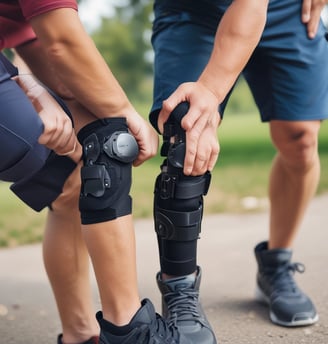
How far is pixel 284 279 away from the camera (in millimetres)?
3117

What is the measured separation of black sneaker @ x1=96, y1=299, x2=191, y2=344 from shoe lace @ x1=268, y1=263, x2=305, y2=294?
965 millimetres

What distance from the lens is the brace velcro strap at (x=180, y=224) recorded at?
2373mm

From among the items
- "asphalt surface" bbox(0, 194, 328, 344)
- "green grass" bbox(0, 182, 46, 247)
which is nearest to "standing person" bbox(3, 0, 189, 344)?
"asphalt surface" bbox(0, 194, 328, 344)

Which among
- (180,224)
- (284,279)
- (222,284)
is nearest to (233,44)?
(180,224)

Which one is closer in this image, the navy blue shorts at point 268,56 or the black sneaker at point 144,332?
the black sneaker at point 144,332

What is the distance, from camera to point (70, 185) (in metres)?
2.46

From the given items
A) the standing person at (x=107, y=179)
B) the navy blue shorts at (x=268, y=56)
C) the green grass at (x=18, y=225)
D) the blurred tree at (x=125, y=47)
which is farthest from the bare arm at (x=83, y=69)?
the blurred tree at (x=125, y=47)

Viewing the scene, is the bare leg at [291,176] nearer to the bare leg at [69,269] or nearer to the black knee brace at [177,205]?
the black knee brace at [177,205]

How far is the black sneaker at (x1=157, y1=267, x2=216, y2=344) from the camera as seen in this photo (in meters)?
2.30

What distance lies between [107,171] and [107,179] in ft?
0.09

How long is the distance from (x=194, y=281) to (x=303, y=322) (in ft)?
2.16

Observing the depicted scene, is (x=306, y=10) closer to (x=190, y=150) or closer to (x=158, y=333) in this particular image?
(x=190, y=150)

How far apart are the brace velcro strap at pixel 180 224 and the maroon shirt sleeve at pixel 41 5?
0.79 meters

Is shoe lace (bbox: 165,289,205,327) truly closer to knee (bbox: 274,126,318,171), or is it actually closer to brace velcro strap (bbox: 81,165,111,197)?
brace velcro strap (bbox: 81,165,111,197)
